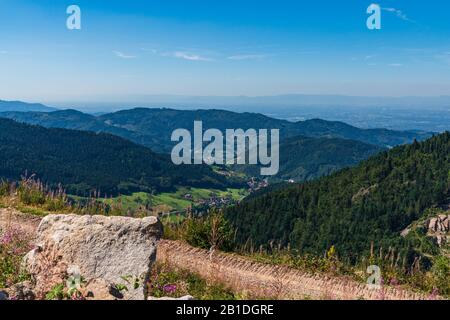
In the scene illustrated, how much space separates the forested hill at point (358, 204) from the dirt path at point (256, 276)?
88776mm

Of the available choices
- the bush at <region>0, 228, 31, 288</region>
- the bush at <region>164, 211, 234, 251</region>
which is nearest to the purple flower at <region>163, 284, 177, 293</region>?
the bush at <region>0, 228, 31, 288</region>

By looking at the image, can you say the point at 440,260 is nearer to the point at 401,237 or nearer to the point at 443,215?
the point at 401,237

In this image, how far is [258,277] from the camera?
11531 millimetres

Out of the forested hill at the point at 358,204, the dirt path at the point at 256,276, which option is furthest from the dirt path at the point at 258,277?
the forested hill at the point at 358,204

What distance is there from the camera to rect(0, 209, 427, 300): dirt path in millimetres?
9938

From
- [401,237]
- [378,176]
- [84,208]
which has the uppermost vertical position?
[84,208]

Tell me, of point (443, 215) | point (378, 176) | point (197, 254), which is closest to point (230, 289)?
point (197, 254)

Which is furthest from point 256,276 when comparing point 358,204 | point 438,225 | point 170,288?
point 358,204

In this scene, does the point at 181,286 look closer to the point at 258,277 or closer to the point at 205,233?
the point at 258,277

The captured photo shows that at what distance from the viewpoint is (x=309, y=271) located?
12344 millimetres

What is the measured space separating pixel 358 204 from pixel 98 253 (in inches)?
4705

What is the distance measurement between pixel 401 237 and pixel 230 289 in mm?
100746

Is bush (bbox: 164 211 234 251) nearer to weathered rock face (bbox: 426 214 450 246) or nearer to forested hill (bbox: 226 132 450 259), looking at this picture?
forested hill (bbox: 226 132 450 259)

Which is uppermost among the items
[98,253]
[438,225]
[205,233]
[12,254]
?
[98,253]
